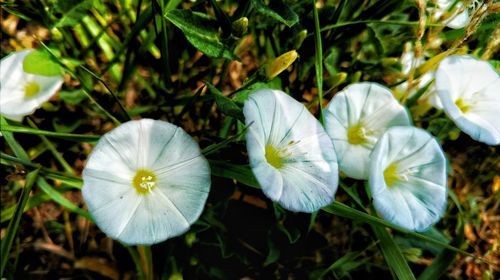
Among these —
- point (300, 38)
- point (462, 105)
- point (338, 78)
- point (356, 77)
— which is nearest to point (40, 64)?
point (300, 38)

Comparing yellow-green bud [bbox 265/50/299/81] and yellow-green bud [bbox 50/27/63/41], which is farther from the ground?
yellow-green bud [bbox 50/27/63/41]

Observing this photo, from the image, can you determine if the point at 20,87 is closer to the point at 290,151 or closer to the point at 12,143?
the point at 12,143

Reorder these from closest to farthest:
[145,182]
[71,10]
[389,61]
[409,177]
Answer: [145,182]
[71,10]
[409,177]
[389,61]

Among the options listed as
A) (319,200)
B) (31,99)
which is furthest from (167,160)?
(31,99)

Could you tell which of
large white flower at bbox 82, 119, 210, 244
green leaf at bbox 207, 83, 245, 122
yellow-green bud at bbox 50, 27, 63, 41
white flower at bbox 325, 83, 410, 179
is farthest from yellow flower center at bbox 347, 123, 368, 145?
yellow-green bud at bbox 50, 27, 63, 41

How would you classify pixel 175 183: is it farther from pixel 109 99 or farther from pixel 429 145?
pixel 429 145

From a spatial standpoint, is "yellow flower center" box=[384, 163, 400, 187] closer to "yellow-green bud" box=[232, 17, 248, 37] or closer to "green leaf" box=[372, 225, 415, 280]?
"green leaf" box=[372, 225, 415, 280]
